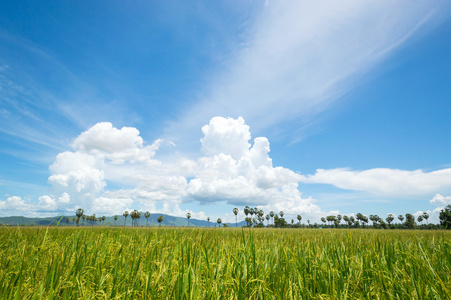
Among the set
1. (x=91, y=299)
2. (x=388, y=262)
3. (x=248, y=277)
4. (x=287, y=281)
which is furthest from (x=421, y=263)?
(x=91, y=299)

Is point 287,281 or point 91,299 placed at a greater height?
point 287,281

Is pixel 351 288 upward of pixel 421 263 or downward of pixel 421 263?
downward

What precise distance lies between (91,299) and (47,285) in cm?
89

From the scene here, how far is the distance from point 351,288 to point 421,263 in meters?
1.31

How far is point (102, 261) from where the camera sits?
A: 145 inches

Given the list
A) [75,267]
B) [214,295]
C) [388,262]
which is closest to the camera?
[214,295]

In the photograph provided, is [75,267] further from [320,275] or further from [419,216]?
[419,216]

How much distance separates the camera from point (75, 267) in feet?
10.7

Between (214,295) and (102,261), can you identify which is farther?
(102,261)

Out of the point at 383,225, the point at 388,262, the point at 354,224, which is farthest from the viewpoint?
the point at 354,224

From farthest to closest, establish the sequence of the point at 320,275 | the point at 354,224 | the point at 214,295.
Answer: the point at 354,224 < the point at 320,275 < the point at 214,295

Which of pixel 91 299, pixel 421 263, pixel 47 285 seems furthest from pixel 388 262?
pixel 47 285

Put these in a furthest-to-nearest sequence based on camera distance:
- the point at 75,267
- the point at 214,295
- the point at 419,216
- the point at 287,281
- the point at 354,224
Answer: the point at 354,224 < the point at 419,216 < the point at 75,267 < the point at 287,281 < the point at 214,295

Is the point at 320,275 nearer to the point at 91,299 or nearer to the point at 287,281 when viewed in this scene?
the point at 287,281
